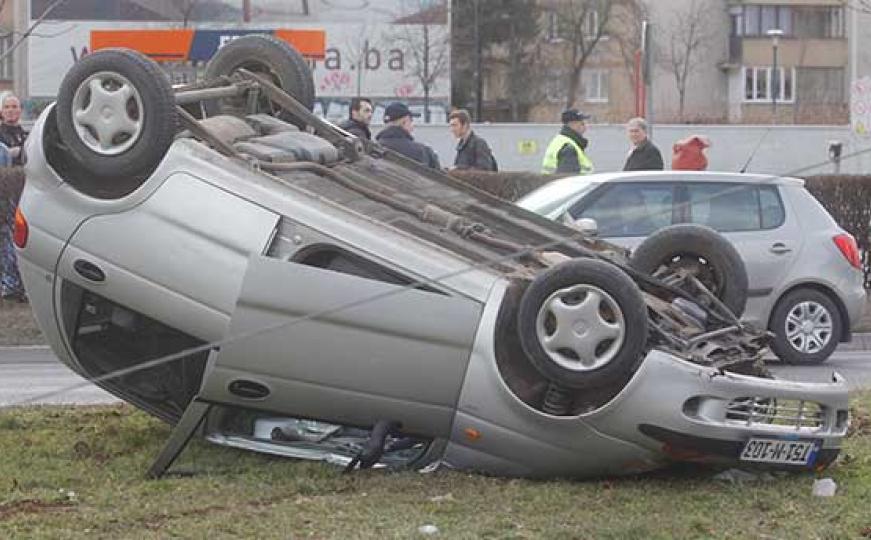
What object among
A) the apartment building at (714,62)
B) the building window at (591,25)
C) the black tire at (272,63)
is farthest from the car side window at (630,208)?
the building window at (591,25)

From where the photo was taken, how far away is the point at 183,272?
7508 millimetres

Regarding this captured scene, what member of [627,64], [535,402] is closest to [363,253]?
[535,402]

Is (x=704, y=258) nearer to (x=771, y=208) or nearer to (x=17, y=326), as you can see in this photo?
(x=771, y=208)

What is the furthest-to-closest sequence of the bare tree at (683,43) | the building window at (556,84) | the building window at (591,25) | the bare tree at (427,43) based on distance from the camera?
the building window at (556,84) < the bare tree at (683,43) < the building window at (591,25) < the bare tree at (427,43)

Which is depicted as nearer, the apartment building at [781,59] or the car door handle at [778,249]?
the car door handle at [778,249]

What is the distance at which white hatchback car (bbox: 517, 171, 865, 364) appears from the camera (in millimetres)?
14539

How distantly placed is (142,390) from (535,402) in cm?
205

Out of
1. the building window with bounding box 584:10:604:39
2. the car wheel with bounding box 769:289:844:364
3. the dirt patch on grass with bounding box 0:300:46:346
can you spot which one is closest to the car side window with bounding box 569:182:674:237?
the car wheel with bounding box 769:289:844:364

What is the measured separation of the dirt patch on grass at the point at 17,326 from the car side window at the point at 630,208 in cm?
526

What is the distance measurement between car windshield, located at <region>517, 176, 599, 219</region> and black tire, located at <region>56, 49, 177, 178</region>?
6.69 meters

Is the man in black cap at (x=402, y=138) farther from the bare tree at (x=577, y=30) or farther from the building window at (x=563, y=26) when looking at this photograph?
the building window at (x=563, y=26)

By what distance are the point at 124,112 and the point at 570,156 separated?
35.1 feet

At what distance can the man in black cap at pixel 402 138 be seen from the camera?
15.4 meters

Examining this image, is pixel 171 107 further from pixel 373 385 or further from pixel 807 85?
pixel 807 85
